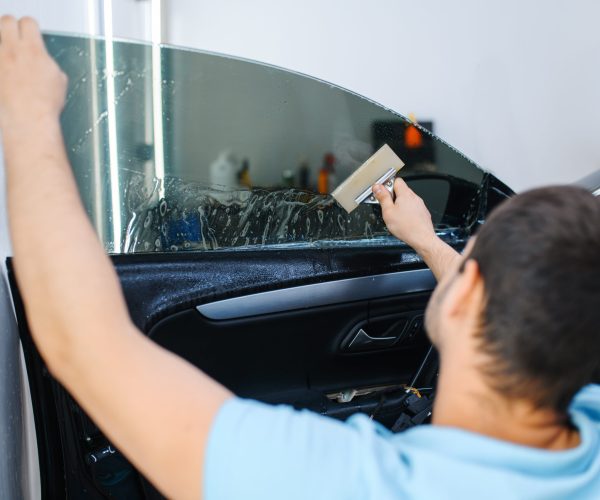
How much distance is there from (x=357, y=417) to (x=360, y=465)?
0.27 ft

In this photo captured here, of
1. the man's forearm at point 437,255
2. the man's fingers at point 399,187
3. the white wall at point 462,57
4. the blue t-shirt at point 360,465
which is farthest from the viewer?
the white wall at point 462,57

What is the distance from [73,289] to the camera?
667 millimetres

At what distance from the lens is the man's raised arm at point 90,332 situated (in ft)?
2.13

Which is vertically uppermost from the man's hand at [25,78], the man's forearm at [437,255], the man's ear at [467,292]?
the man's hand at [25,78]

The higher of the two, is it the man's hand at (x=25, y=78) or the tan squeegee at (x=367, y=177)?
the man's hand at (x=25, y=78)

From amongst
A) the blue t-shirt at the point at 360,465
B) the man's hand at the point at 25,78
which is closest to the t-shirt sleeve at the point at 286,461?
the blue t-shirt at the point at 360,465

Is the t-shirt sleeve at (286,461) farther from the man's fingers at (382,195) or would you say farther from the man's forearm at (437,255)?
the man's fingers at (382,195)

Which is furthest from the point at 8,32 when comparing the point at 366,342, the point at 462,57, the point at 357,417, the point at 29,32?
the point at 462,57

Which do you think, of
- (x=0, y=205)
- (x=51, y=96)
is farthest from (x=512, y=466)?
(x=0, y=205)

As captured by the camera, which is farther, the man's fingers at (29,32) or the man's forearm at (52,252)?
the man's fingers at (29,32)

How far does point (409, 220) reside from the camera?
138 cm

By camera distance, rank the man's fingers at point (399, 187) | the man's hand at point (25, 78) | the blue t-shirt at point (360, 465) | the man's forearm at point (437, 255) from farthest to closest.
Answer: the man's fingers at point (399, 187), the man's forearm at point (437, 255), the man's hand at point (25, 78), the blue t-shirt at point (360, 465)

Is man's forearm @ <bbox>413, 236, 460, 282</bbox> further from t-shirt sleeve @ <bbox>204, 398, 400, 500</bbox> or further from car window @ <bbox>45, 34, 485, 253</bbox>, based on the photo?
t-shirt sleeve @ <bbox>204, 398, 400, 500</bbox>

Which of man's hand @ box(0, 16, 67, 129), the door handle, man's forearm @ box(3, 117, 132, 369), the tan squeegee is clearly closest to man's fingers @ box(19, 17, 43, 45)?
man's hand @ box(0, 16, 67, 129)
